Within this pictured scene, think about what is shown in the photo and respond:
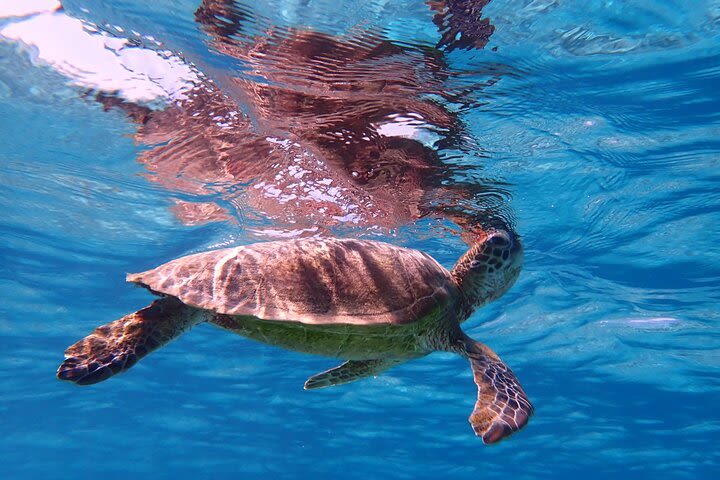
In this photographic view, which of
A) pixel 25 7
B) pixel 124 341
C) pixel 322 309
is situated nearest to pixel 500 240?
pixel 322 309

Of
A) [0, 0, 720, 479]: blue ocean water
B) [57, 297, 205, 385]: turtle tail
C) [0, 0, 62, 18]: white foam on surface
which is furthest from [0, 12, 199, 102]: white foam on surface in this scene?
[57, 297, 205, 385]: turtle tail

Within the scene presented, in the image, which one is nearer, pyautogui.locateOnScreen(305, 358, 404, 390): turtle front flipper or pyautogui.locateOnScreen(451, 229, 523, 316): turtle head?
pyautogui.locateOnScreen(451, 229, 523, 316): turtle head

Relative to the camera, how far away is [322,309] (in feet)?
14.6

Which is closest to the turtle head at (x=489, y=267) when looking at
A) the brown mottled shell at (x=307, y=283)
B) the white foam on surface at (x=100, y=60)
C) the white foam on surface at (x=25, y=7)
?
the brown mottled shell at (x=307, y=283)

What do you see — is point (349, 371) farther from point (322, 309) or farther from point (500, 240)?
point (500, 240)

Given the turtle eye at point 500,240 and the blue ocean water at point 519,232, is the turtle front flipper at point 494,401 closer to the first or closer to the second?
the turtle eye at point 500,240

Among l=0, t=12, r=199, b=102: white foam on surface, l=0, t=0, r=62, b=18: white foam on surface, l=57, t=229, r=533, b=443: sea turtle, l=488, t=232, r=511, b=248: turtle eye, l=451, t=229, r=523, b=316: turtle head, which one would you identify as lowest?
l=57, t=229, r=533, b=443: sea turtle

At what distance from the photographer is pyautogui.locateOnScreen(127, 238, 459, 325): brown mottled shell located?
4.39m

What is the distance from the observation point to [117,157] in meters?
9.12

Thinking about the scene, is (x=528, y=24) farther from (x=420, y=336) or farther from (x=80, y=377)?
(x=80, y=377)

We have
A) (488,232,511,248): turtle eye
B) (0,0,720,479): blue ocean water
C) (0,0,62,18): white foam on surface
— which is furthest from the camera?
(0,0,720,479): blue ocean water

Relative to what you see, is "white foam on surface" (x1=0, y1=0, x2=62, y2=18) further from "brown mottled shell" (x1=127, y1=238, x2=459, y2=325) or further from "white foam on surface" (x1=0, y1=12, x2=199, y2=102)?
"brown mottled shell" (x1=127, y1=238, x2=459, y2=325)

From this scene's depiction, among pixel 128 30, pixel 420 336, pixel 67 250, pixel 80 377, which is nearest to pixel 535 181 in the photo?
pixel 420 336

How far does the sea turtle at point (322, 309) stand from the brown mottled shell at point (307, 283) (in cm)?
1
